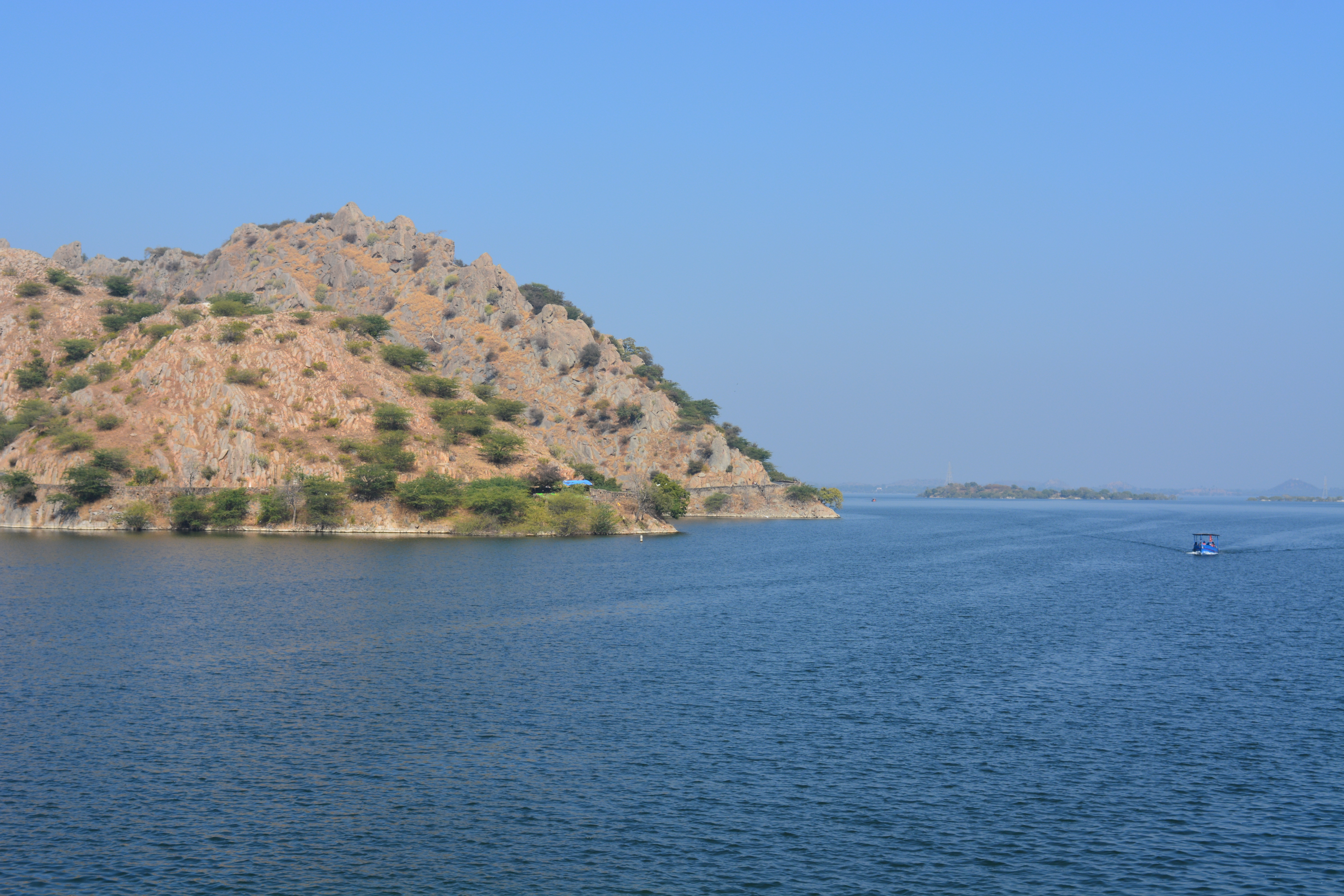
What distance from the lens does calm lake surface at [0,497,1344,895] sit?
A: 23797 mm

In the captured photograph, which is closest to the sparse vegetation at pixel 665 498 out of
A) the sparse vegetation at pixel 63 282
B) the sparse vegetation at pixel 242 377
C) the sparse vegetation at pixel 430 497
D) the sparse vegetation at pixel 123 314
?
the sparse vegetation at pixel 430 497

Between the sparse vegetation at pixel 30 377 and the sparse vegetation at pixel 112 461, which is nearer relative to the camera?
the sparse vegetation at pixel 112 461

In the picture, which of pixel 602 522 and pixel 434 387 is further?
pixel 434 387

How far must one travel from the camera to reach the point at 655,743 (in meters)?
33.6

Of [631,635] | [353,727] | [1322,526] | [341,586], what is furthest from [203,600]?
[1322,526]

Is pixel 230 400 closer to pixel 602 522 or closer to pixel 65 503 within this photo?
pixel 65 503

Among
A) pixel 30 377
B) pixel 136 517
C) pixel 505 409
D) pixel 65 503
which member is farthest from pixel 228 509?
pixel 30 377

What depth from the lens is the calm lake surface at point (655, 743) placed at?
23797 mm

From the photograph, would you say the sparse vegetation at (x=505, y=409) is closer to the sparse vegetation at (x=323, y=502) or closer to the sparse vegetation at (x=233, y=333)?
the sparse vegetation at (x=233, y=333)

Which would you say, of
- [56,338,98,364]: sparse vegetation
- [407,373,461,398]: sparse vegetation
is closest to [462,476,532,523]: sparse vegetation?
[407,373,461,398]: sparse vegetation

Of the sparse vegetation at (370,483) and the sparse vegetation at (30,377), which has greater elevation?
the sparse vegetation at (30,377)

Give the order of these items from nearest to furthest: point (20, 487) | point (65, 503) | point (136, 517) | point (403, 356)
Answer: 1. point (136, 517)
2. point (65, 503)
3. point (20, 487)
4. point (403, 356)

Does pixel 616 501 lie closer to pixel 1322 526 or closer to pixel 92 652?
pixel 92 652

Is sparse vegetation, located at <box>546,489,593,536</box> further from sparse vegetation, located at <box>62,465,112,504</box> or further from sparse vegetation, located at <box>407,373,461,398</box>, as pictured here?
sparse vegetation, located at <box>62,465,112,504</box>
